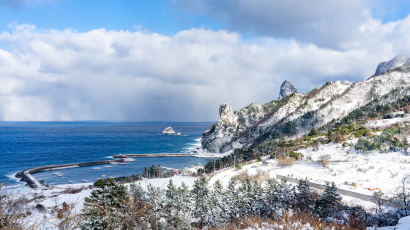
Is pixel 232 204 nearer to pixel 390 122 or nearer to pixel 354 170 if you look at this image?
pixel 354 170

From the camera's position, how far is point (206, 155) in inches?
4269

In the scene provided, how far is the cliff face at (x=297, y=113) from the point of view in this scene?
9562cm

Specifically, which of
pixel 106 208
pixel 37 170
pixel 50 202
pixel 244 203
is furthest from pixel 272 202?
pixel 37 170

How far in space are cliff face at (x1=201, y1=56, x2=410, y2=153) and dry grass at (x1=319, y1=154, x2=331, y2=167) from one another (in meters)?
64.2

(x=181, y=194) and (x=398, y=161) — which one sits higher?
(x=398, y=161)

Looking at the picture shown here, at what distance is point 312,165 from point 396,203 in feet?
59.3

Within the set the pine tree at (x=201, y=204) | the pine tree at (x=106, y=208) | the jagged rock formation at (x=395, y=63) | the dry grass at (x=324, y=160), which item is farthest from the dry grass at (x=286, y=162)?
the jagged rock formation at (x=395, y=63)

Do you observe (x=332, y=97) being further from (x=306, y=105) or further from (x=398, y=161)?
(x=398, y=161)

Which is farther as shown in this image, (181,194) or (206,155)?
(206,155)

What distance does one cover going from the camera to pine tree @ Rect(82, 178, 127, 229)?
1082cm

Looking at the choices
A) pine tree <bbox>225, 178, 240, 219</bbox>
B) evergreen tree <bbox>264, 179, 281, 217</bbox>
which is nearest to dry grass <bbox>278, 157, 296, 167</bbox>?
evergreen tree <bbox>264, 179, 281, 217</bbox>

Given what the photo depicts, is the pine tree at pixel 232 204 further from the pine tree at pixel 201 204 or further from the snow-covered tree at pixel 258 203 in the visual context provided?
the pine tree at pixel 201 204

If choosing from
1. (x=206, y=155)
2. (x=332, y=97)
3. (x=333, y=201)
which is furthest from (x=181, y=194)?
(x=332, y=97)

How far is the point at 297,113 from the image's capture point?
4178 inches
